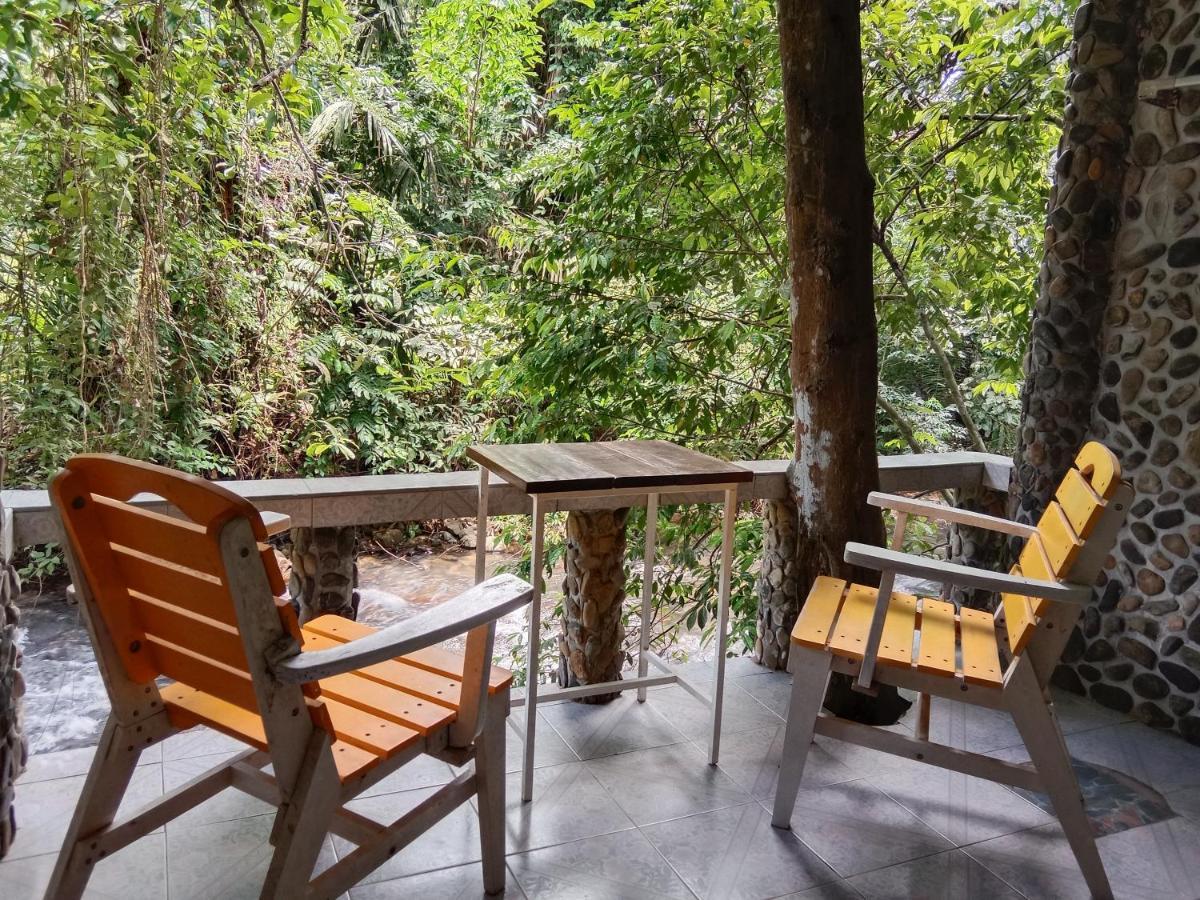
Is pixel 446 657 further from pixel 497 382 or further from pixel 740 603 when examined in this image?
pixel 497 382

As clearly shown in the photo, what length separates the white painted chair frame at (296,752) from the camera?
1.17 meters

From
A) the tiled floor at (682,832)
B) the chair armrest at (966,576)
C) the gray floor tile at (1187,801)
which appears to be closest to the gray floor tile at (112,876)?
the tiled floor at (682,832)

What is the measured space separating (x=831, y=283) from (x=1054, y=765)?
1281 millimetres

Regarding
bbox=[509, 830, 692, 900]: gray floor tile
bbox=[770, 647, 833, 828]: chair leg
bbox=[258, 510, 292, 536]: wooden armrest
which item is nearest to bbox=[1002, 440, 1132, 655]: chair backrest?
bbox=[770, 647, 833, 828]: chair leg

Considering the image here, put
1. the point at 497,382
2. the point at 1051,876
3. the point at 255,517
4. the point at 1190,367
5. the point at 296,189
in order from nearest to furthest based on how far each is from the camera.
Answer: the point at 255,517 → the point at 1051,876 → the point at 1190,367 → the point at 497,382 → the point at 296,189

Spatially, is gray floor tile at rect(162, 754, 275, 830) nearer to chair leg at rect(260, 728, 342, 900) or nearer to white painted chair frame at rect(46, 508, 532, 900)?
white painted chair frame at rect(46, 508, 532, 900)

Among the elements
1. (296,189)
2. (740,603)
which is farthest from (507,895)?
(296,189)

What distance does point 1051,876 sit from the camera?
1.84 metres

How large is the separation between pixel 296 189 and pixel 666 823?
4.76 m

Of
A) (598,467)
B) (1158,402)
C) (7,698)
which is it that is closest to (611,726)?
(598,467)

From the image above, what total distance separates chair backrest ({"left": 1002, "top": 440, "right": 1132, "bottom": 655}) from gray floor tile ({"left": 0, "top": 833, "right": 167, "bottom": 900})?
1813 mm

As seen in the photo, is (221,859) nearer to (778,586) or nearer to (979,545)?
(778,586)

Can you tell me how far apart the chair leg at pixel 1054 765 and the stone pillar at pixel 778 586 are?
40.1 inches

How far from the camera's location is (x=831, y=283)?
7.60 ft
